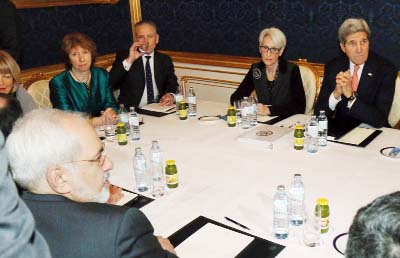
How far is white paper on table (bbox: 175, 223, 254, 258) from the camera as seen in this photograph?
4.94 ft

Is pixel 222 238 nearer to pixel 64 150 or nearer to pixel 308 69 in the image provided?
pixel 64 150

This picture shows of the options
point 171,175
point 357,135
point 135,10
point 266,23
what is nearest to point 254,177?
point 171,175

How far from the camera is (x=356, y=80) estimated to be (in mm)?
3043

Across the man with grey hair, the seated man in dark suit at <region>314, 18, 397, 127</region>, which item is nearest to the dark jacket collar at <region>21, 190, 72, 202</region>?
the man with grey hair

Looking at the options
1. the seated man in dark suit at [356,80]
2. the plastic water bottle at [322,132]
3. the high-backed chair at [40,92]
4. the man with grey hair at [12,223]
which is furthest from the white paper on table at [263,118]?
the man with grey hair at [12,223]

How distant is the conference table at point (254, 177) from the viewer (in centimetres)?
171

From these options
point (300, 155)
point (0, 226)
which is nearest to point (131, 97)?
point (300, 155)

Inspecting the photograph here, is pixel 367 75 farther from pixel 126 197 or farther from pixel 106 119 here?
pixel 126 197

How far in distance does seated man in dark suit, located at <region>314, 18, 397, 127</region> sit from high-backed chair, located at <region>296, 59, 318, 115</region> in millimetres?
287

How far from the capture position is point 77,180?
1.45 meters

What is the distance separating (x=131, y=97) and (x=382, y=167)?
7.86 feet

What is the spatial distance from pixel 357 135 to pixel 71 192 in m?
1.63

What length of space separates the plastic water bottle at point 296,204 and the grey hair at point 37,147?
79 centimetres

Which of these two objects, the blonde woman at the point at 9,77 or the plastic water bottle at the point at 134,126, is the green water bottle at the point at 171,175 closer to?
the plastic water bottle at the point at 134,126
